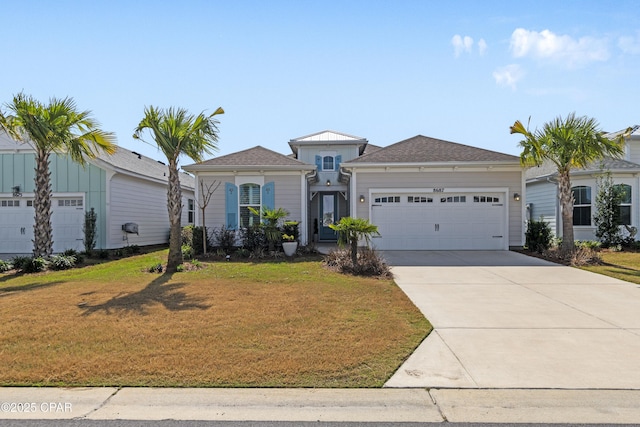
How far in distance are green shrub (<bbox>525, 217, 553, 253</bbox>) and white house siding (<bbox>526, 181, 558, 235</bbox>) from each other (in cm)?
286

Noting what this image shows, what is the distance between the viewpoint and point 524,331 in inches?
212

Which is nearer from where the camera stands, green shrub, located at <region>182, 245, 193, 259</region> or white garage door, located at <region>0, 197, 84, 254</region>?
green shrub, located at <region>182, 245, 193, 259</region>

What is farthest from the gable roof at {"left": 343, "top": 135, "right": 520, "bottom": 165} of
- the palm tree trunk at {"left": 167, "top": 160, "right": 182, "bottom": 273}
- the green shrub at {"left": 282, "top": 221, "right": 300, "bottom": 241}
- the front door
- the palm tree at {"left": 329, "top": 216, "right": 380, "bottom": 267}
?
the palm tree trunk at {"left": 167, "top": 160, "right": 182, "bottom": 273}

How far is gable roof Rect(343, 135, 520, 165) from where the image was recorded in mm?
14627

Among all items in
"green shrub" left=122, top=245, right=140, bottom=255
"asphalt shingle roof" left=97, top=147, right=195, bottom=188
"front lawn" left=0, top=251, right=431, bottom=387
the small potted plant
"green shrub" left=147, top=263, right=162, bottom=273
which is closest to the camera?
"front lawn" left=0, top=251, right=431, bottom=387

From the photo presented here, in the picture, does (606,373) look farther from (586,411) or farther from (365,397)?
(365,397)

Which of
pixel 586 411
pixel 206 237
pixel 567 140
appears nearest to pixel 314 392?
pixel 586 411

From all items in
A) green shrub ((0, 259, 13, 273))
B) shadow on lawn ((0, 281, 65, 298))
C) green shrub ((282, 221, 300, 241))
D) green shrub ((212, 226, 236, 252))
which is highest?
green shrub ((282, 221, 300, 241))

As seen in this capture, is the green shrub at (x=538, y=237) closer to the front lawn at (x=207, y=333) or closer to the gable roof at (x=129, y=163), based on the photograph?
the front lawn at (x=207, y=333)

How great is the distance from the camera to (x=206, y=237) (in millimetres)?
13766

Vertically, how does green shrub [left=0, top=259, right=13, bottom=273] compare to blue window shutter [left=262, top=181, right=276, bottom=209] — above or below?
below

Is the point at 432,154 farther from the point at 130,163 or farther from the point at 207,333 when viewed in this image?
the point at 130,163

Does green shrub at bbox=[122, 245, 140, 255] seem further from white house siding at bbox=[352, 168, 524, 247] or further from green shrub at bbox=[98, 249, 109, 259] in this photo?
white house siding at bbox=[352, 168, 524, 247]

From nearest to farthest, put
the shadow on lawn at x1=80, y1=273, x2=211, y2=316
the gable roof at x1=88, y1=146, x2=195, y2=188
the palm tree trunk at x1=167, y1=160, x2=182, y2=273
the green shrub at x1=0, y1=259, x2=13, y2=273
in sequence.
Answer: the shadow on lawn at x1=80, y1=273, x2=211, y2=316, the palm tree trunk at x1=167, y1=160, x2=182, y2=273, the green shrub at x1=0, y1=259, x2=13, y2=273, the gable roof at x1=88, y1=146, x2=195, y2=188
